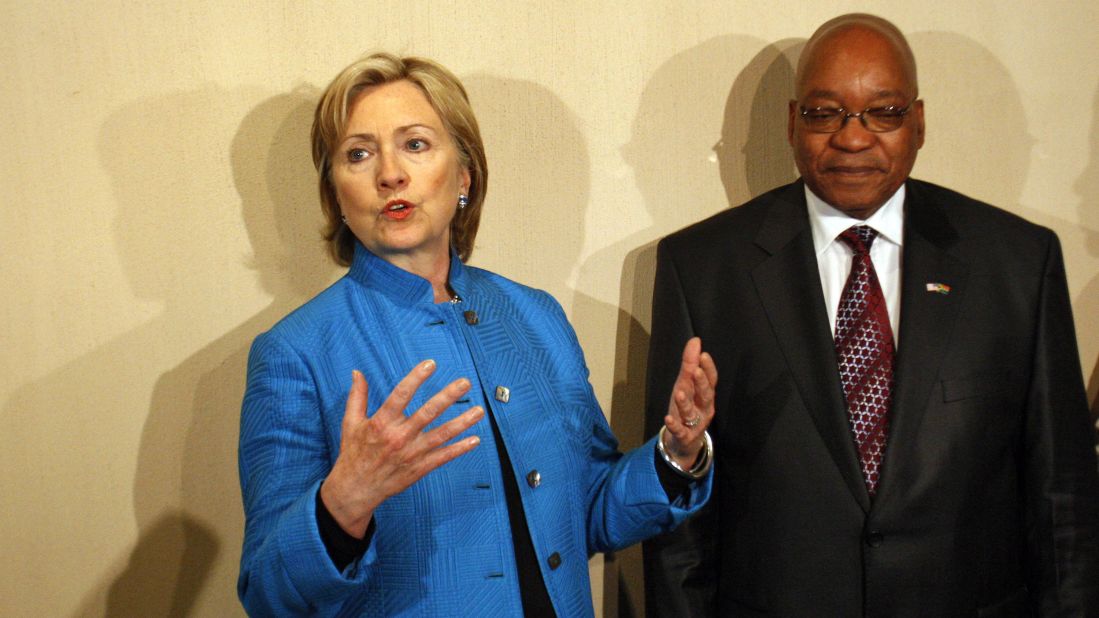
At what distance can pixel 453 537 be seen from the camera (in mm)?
1691

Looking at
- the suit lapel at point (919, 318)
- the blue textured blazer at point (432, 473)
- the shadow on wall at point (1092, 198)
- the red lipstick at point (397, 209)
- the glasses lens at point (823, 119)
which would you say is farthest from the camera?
the shadow on wall at point (1092, 198)

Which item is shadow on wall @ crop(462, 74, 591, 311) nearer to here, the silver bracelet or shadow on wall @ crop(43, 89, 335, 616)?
shadow on wall @ crop(43, 89, 335, 616)

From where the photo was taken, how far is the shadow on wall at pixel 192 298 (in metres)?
2.26

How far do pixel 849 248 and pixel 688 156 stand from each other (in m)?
0.57

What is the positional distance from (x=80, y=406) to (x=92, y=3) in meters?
0.80

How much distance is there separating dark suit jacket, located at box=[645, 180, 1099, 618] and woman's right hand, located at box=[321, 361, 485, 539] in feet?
2.44

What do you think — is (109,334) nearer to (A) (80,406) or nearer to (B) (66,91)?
(A) (80,406)

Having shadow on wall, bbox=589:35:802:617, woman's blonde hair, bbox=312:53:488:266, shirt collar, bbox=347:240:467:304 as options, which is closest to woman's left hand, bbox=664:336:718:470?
shirt collar, bbox=347:240:467:304

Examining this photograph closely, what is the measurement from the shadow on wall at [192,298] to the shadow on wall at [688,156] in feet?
2.21

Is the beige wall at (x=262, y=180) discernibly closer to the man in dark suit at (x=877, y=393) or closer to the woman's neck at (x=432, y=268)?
the man in dark suit at (x=877, y=393)

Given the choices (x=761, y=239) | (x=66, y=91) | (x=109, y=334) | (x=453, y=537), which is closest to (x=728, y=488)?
(x=761, y=239)

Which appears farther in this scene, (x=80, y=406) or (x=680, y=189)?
(x=680, y=189)

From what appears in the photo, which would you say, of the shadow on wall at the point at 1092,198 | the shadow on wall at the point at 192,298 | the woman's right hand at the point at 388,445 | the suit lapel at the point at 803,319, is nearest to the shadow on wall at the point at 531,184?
the shadow on wall at the point at 192,298

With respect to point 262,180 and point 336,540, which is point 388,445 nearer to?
point 336,540
